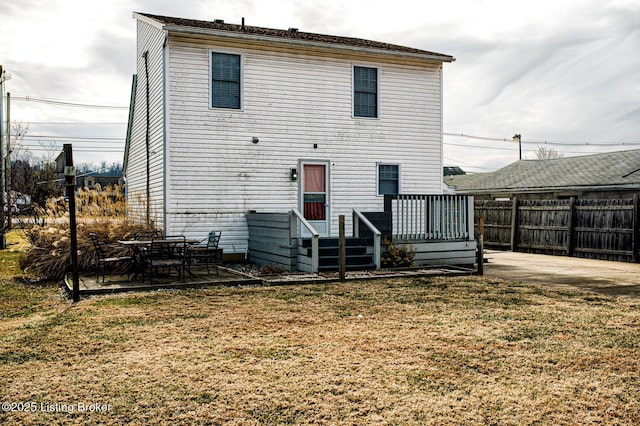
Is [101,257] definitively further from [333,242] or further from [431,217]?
[431,217]

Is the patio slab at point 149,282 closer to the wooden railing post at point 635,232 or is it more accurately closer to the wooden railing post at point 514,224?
the wooden railing post at point 635,232

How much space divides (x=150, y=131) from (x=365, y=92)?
20.0 feet

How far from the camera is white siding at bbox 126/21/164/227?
14.5m

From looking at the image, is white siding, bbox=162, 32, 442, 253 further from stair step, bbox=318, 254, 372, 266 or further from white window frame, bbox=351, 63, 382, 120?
stair step, bbox=318, 254, 372, 266

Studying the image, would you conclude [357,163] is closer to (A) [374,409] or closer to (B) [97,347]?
(B) [97,347]

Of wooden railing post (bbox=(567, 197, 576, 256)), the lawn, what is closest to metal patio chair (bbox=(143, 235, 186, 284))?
the lawn

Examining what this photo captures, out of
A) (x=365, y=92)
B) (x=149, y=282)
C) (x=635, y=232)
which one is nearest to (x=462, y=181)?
(x=635, y=232)

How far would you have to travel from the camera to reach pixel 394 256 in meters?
13.2

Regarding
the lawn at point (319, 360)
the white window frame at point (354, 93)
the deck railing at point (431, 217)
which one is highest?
the white window frame at point (354, 93)

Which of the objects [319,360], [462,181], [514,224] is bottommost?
[319,360]

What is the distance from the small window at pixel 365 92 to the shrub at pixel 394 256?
4.63 meters

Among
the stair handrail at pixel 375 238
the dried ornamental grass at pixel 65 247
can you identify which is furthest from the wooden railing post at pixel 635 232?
the dried ornamental grass at pixel 65 247

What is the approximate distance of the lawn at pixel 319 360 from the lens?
166 inches

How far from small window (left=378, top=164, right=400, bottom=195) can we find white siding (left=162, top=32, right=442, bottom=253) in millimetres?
205
